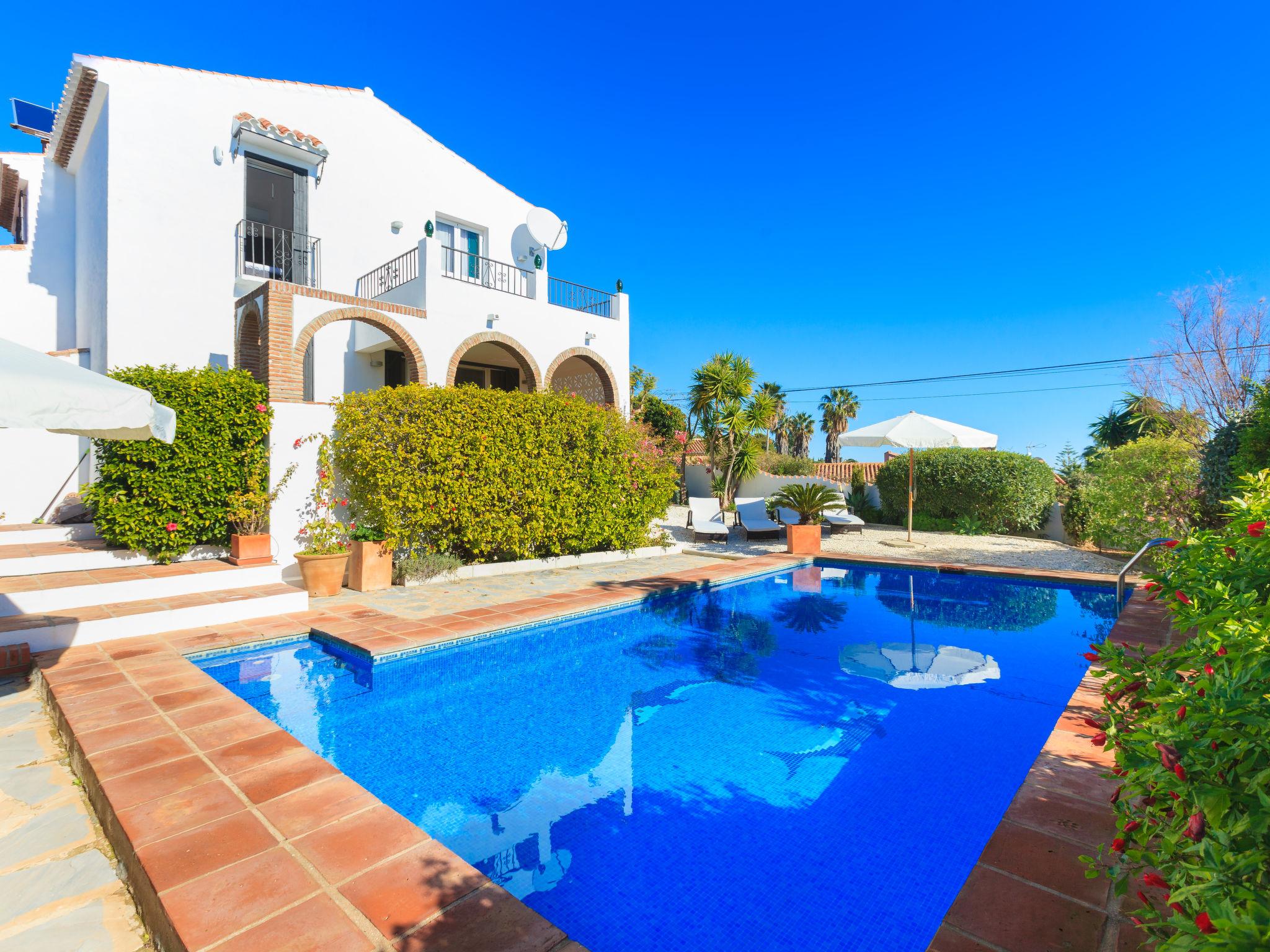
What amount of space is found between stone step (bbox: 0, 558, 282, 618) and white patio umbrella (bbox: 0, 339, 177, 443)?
3.66m

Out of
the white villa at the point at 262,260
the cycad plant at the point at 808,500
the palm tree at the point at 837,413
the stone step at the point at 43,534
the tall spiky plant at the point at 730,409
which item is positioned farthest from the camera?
the palm tree at the point at 837,413

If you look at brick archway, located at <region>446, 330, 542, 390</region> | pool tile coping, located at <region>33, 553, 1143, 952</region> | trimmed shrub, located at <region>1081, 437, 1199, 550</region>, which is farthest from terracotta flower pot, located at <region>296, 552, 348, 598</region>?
trimmed shrub, located at <region>1081, 437, 1199, 550</region>

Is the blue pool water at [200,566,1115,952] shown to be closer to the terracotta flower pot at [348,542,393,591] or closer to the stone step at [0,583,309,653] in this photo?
the stone step at [0,583,309,653]

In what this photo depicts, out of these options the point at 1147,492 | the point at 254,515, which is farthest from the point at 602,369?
the point at 1147,492

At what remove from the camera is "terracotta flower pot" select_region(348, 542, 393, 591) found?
8992 mm

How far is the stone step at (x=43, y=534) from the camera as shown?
9312 mm

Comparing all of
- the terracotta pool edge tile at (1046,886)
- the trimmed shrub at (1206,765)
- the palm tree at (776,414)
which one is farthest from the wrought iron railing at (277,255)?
the palm tree at (776,414)

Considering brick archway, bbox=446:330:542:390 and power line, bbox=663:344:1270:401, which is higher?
power line, bbox=663:344:1270:401

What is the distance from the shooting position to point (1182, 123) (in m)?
17.7

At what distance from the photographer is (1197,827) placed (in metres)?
1.24

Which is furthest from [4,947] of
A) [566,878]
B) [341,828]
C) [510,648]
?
[510,648]

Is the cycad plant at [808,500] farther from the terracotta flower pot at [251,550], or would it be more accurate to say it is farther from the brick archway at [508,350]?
the terracotta flower pot at [251,550]

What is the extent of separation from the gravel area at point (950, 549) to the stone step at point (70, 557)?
877 cm

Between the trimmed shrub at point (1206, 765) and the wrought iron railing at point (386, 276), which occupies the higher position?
the wrought iron railing at point (386, 276)
